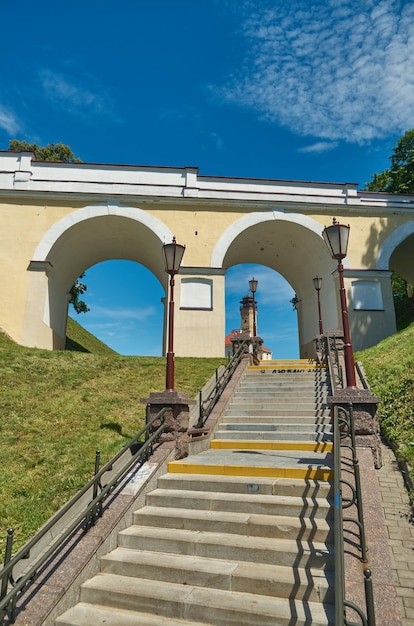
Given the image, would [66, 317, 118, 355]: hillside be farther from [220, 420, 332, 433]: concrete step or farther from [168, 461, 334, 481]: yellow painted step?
[168, 461, 334, 481]: yellow painted step

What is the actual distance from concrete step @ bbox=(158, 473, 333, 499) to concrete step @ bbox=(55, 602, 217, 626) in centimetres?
183

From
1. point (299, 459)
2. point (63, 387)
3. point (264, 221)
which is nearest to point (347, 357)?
point (299, 459)

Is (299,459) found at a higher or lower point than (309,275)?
lower

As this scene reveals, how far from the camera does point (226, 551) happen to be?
4262 millimetres

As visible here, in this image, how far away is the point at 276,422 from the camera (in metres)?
8.29

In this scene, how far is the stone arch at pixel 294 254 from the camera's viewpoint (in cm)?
1912

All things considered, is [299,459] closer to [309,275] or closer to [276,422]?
[276,422]

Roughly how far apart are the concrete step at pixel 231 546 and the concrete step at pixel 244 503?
15.5 inches

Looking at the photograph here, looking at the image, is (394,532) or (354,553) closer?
(354,553)

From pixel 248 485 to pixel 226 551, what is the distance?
1075 millimetres

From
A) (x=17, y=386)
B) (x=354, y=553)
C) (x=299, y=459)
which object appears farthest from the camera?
(x=17, y=386)

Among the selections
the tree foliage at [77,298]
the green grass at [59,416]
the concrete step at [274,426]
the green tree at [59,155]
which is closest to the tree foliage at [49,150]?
the green tree at [59,155]

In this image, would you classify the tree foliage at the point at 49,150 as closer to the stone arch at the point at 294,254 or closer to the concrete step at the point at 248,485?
the stone arch at the point at 294,254

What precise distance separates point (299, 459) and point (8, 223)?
56.2ft
